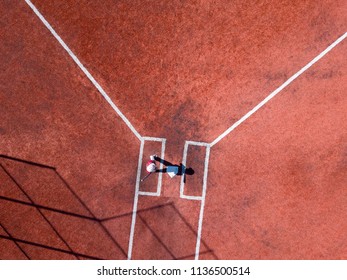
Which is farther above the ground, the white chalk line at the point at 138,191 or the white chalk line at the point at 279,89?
the white chalk line at the point at 279,89

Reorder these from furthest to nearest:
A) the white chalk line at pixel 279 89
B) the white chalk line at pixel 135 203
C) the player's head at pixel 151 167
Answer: the white chalk line at pixel 135 203 < the white chalk line at pixel 279 89 < the player's head at pixel 151 167

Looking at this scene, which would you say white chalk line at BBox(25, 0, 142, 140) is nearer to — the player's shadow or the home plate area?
the home plate area

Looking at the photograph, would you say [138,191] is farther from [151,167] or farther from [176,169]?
[176,169]

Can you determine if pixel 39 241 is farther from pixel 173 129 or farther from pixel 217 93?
pixel 217 93

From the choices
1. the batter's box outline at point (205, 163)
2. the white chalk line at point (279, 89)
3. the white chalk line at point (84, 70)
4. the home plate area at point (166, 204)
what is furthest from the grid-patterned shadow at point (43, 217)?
the white chalk line at point (279, 89)

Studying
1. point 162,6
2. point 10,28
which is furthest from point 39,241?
point 162,6

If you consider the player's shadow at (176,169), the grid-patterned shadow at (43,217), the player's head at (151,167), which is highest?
the player's shadow at (176,169)

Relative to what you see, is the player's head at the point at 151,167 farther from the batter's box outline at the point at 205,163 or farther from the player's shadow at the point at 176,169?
the batter's box outline at the point at 205,163
